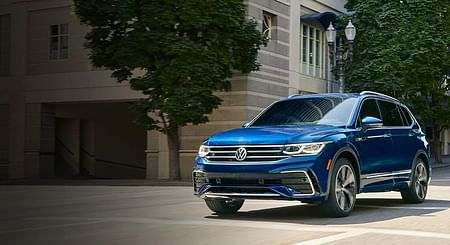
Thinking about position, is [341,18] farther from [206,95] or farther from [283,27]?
[206,95]

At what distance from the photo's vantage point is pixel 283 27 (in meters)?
31.9

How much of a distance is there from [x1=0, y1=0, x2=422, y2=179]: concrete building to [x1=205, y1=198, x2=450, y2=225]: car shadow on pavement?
16.4 metres

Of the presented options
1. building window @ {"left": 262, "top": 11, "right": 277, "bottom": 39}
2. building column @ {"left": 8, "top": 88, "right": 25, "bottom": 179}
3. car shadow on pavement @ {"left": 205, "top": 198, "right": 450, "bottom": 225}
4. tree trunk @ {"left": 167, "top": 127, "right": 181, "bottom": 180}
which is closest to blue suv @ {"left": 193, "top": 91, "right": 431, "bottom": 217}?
car shadow on pavement @ {"left": 205, "top": 198, "right": 450, "bottom": 225}

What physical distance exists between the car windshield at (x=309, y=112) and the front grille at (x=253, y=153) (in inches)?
49.7

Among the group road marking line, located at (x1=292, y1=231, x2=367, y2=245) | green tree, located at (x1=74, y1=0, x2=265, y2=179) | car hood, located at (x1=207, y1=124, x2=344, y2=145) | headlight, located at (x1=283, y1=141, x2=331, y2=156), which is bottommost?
road marking line, located at (x1=292, y1=231, x2=367, y2=245)

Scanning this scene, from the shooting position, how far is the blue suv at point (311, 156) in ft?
30.0

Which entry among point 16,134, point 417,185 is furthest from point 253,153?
point 16,134

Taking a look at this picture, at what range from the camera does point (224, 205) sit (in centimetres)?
1052

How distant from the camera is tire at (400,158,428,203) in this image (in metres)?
12.1

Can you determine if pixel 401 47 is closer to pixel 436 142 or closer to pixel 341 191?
pixel 436 142

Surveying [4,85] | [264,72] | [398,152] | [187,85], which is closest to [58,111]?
[4,85]

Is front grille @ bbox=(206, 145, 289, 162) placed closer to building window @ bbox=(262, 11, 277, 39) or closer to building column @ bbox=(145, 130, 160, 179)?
building column @ bbox=(145, 130, 160, 179)

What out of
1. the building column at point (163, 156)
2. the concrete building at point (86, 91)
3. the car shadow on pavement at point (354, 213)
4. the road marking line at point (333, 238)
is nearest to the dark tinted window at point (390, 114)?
the car shadow on pavement at point (354, 213)

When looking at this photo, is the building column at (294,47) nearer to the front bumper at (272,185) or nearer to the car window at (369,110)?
the car window at (369,110)
